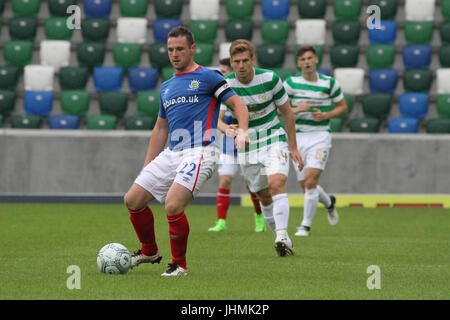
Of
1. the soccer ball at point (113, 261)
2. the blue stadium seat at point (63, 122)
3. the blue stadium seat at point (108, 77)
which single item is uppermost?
the blue stadium seat at point (108, 77)

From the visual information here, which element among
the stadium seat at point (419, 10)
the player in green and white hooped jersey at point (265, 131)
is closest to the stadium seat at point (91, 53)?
the stadium seat at point (419, 10)

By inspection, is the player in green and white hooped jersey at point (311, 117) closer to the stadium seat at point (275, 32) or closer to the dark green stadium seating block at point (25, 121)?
the dark green stadium seating block at point (25, 121)

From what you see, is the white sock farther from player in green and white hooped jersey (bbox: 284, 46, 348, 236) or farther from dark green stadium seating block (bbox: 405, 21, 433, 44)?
dark green stadium seating block (bbox: 405, 21, 433, 44)

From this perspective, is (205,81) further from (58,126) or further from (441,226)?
(58,126)

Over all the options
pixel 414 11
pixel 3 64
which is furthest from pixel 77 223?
pixel 414 11

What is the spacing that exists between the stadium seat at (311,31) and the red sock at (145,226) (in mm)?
11234

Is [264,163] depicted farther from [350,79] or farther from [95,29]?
[95,29]

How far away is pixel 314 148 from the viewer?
10.3m

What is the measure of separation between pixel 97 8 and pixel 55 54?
1588 millimetres

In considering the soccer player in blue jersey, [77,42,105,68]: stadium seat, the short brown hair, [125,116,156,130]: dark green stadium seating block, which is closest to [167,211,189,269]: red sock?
the soccer player in blue jersey

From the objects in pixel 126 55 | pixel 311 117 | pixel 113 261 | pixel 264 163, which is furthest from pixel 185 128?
pixel 126 55

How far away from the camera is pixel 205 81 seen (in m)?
6.52

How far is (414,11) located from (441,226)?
7.56m

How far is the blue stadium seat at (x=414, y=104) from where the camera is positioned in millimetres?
16047
